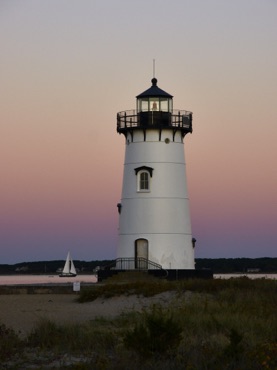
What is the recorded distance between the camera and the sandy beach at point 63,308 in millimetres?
22609

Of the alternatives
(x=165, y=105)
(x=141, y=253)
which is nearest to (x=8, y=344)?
(x=141, y=253)

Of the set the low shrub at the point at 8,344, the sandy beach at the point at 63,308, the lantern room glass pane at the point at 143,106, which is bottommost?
the low shrub at the point at 8,344

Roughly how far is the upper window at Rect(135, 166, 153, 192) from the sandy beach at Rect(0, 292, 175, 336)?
474 inches

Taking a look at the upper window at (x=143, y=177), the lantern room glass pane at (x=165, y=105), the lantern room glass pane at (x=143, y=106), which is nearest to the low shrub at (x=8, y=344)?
the upper window at (x=143, y=177)

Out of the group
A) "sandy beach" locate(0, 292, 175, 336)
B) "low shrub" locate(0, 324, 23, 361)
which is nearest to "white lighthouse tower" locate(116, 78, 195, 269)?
"sandy beach" locate(0, 292, 175, 336)

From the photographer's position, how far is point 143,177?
4500 cm

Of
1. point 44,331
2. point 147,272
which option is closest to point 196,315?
point 44,331

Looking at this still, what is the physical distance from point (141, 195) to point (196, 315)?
25.0 meters

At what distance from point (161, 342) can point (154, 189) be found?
30.4 m

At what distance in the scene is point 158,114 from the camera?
A: 45406 mm

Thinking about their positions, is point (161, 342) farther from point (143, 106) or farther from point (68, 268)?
point (68, 268)

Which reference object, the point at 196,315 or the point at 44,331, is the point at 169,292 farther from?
the point at 44,331

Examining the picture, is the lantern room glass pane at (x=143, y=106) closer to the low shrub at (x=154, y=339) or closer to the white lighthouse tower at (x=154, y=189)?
the white lighthouse tower at (x=154, y=189)

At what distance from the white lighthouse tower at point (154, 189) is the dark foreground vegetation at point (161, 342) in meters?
21.0
